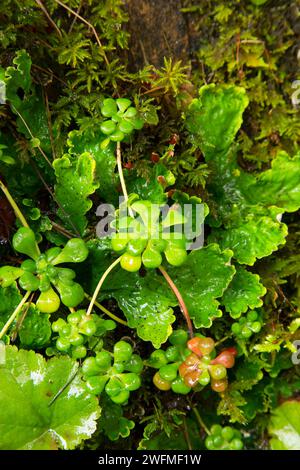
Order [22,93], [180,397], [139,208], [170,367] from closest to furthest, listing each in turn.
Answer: [139,208], [170,367], [22,93], [180,397]

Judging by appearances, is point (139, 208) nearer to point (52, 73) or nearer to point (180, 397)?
point (52, 73)

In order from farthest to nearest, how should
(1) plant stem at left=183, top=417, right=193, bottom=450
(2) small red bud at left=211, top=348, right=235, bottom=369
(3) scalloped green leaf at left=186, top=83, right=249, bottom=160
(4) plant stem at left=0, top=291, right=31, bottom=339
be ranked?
1. (1) plant stem at left=183, top=417, right=193, bottom=450
2. (3) scalloped green leaf at left=186, top=83, right=249, bottom=160
3. (2) small red bud at left=211, top=348, right=235, bottom=369
4. (4) plant stem at left=0, top=291, right=31, bottom=339

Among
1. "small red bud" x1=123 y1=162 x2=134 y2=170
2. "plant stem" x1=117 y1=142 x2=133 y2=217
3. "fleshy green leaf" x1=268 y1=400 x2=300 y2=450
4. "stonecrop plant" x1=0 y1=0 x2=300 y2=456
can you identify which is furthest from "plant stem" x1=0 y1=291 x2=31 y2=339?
"fleshy green leaf" x1=268 y1=400 x2=300 y2=450

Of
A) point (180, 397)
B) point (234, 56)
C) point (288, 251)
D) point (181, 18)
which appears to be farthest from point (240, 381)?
point (181, 18)

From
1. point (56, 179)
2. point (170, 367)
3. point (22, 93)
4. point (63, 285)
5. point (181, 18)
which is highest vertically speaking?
point (181, 18)

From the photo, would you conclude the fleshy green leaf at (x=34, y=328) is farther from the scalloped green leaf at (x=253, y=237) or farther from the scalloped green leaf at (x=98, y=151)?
the scalloped green leaf at (x=253, y=237)

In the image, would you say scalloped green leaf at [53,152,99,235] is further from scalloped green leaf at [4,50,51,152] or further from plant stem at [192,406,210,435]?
plant stem at [192,406,210,435]

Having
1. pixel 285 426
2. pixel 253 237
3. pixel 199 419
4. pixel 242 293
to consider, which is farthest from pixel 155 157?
pixel 285 426
